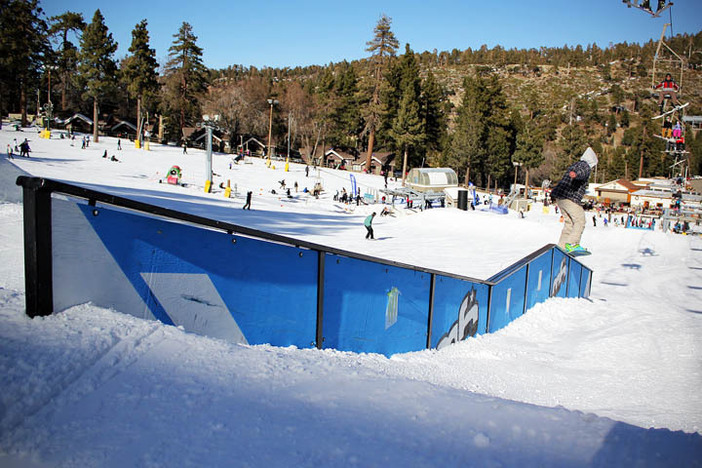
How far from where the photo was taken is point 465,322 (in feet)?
25.2

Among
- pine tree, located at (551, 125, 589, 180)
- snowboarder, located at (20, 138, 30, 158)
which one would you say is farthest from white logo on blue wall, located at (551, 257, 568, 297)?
pine tree, located at (551, 125, 589, 180)

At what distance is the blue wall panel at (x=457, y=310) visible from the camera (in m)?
6.89

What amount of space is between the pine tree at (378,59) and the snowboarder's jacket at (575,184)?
5983cm

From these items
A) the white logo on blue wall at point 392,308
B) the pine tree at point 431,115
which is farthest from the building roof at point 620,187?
the white logo on blue wall at point 392,308

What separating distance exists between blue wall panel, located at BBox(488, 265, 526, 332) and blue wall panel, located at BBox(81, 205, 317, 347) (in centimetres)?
500

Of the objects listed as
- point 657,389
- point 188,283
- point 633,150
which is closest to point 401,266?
point 188,283

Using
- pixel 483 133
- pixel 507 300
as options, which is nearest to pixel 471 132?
pixel 483 133

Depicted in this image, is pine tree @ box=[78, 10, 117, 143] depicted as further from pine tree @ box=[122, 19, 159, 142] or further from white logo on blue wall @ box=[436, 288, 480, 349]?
white logo on blue wall @ box=[436, 288, 480, 349]

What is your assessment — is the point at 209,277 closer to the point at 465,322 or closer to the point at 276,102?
the point at 465,322

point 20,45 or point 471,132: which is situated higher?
point 20,45

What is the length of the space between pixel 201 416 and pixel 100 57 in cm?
6532

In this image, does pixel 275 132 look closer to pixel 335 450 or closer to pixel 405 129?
pixel 405 129

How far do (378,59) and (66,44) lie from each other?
46.9 meters

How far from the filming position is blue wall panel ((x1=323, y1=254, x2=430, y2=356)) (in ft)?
16.1
